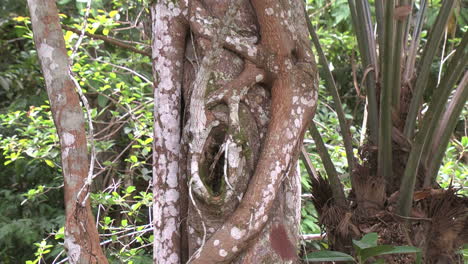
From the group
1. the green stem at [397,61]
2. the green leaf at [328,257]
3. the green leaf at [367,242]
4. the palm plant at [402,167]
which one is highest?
the green stem at [397,61]

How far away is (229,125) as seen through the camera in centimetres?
143

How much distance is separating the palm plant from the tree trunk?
0.25 metres

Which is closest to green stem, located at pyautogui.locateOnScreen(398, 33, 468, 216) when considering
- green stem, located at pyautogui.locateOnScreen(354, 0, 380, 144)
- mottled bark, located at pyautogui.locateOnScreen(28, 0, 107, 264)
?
green stem, located at pyautogui.locateOnScreen(354, 0, 380, 144)

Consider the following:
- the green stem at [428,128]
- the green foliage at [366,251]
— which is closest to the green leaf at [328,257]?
the green foliage at [366,251]

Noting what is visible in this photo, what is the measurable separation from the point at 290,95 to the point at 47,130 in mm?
1818

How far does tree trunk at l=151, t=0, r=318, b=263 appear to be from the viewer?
1.42 m

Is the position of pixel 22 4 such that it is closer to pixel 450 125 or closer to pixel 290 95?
pixel 290 95

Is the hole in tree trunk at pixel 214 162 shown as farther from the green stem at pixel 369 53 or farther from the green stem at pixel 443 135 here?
the green stem at pixel 443 135

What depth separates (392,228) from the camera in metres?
1.65

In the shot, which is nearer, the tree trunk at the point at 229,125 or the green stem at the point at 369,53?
the tree trunk at the point at 229,125

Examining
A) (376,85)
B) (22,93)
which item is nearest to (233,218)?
(376,85)

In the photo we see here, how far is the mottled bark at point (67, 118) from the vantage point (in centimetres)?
142

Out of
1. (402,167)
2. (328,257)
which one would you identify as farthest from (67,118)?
(402,167)

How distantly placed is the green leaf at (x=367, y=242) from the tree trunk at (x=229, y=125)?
0.18 m
